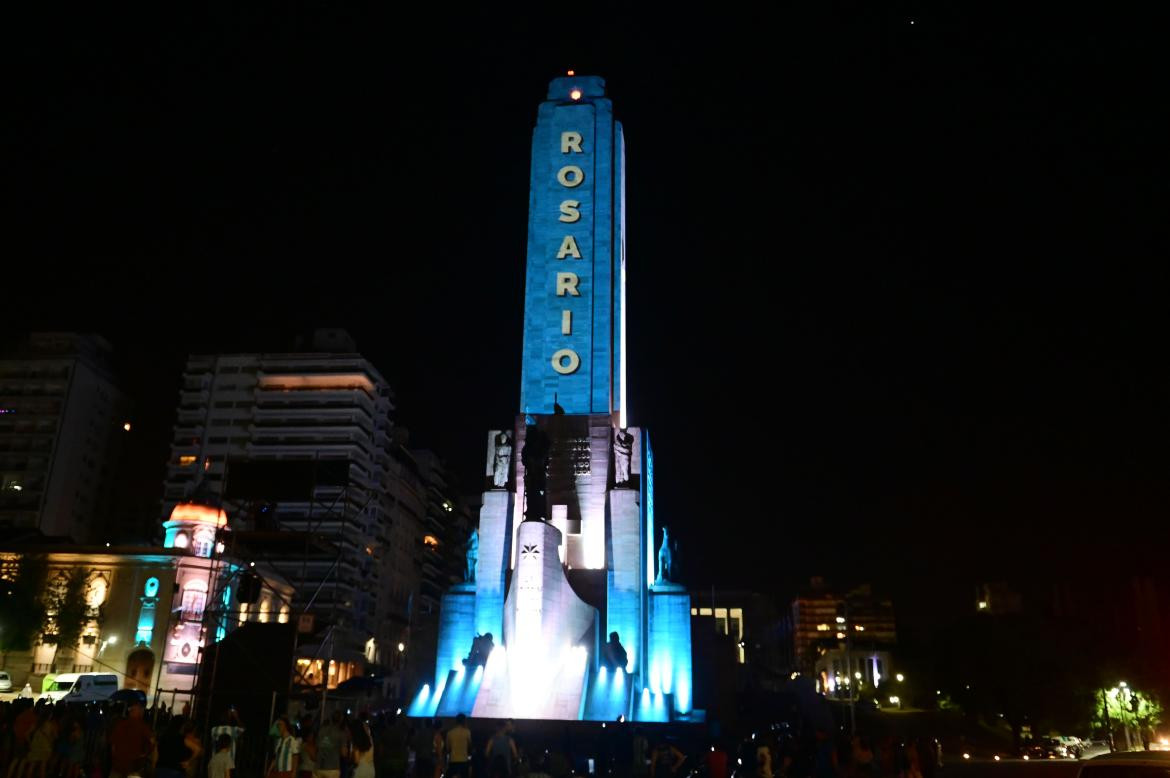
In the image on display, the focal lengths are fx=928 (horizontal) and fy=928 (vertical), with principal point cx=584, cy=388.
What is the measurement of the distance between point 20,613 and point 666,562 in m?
32.4

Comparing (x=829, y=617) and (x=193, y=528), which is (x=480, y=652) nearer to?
(x=193, y=528)

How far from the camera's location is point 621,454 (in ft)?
131

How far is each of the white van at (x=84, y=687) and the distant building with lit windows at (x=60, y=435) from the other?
39.1 meters

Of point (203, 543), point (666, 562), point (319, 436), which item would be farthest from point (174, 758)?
point (319, 436)

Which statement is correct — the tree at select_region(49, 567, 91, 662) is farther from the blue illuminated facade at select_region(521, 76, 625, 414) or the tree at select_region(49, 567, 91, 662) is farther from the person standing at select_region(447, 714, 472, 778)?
the person standing at select_region(447, 714, 472, 778)

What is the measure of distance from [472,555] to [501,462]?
4152 millimetres

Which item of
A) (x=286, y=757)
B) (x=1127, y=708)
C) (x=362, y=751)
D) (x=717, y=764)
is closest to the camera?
(x=362, y=751)

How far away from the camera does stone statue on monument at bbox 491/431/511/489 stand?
131 feet

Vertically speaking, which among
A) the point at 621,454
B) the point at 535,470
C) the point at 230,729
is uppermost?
the point at 621,454

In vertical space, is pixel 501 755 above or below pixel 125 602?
below

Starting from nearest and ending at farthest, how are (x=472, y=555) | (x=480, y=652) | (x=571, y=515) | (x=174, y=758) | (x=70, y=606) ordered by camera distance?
(x=174, y=758) → (x=480, y=652) → (x=571, y=515) → (x=472, y=555) → (x=70, y=606)

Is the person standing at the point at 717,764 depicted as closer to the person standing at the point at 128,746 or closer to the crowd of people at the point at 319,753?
the crowd of people at the point at 319,753

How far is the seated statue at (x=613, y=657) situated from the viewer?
113ft

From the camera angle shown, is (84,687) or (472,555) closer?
(84,687)
